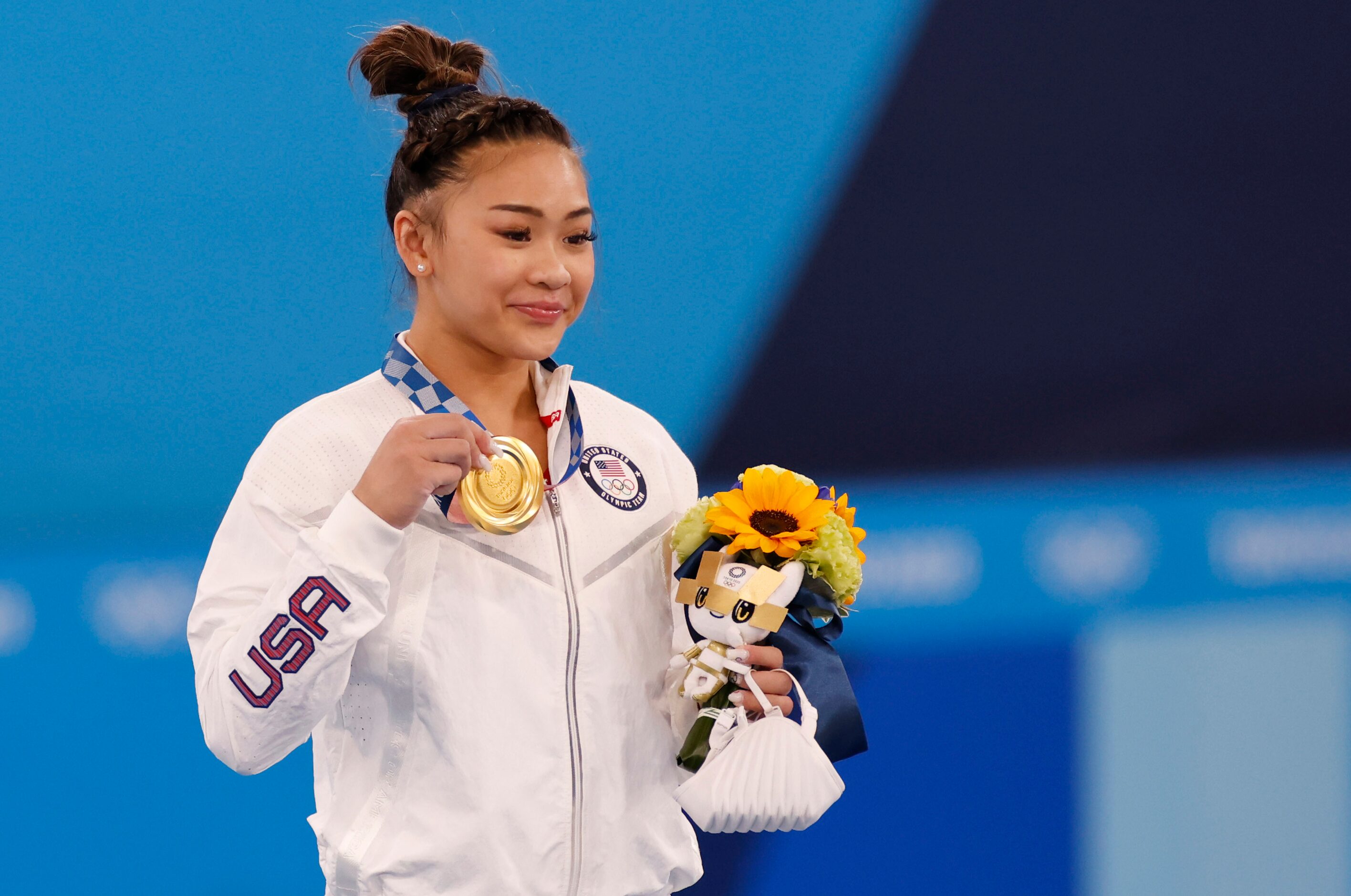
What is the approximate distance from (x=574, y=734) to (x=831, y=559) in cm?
36

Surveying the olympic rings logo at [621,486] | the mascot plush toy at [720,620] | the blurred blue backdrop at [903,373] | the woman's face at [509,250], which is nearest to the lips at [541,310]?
the woman's face at [509,250]

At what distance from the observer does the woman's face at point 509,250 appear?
1.53 meters

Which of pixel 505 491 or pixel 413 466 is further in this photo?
pixel 505 491

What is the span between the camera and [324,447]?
4.91 ft

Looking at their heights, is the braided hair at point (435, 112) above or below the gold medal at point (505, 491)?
above

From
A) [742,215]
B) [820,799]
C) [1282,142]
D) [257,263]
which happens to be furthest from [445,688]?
[1282,142]

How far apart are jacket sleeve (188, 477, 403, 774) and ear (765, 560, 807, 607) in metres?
0.45

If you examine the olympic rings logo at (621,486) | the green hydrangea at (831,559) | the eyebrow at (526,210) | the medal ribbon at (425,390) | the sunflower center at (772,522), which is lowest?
the green hydrangea at (831,559)

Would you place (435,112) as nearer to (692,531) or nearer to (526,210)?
(526,210)

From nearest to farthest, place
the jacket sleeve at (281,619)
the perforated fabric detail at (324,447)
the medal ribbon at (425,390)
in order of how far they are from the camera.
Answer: the jacket sleeve at (281,619), the perforated fabric detail at (324,447), the medal ribbon at (425,390)

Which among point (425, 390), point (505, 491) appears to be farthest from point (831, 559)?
point (425, 390)

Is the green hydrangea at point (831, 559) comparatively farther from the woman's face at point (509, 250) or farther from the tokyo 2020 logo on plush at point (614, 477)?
the woman's face at point (509, 250)

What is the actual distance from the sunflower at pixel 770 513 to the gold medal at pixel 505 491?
223 mm

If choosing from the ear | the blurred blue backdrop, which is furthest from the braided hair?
the blurred blue backdrop
